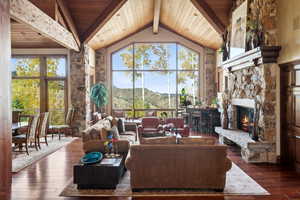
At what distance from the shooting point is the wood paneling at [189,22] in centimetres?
1016

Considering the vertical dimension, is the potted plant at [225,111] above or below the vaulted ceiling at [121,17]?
below

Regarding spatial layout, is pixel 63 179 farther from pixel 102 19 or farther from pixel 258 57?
pixel 102 19

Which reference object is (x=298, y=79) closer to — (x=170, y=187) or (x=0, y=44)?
(x=170, y=187)

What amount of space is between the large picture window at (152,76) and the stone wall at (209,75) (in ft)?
1.48

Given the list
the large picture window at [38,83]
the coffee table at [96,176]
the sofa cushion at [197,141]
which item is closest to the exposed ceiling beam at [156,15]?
the large picture window at [38,83]

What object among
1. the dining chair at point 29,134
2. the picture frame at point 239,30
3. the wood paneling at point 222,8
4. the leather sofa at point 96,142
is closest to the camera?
the leather sofa at point 96,142

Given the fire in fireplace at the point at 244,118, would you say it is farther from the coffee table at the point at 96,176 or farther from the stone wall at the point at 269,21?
the coffee table at the point at 96,176

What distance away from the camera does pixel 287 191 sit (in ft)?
15.1

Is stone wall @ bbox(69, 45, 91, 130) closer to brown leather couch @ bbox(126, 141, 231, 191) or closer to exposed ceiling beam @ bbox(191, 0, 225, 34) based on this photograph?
exposed ceiling beam @ bbox(191, 0, 225, 34)

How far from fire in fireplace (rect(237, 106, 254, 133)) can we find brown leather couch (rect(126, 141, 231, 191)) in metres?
3.65

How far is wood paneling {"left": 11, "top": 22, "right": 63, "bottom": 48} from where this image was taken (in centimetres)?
947

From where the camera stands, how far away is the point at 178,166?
4535 mm

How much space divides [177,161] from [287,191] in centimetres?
188

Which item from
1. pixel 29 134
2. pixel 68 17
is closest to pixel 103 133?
pixel 29 134
